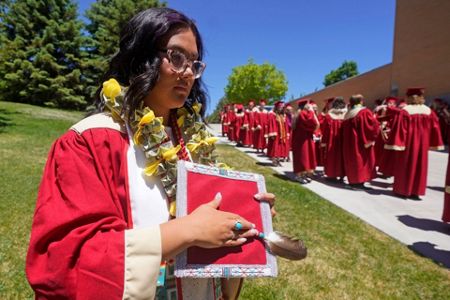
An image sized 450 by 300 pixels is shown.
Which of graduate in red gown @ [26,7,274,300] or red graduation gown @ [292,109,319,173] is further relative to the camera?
red graduation gown @ [292,109,319,173]

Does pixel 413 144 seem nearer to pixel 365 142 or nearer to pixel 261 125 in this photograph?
pixel 365 142

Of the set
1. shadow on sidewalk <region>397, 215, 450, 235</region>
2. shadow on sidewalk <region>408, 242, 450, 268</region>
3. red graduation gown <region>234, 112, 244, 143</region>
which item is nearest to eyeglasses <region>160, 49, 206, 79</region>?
shadow on sidewalk <region>408, 242, 450, 268</region>

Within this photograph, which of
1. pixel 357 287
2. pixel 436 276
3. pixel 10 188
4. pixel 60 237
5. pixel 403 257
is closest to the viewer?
pixel 60 237

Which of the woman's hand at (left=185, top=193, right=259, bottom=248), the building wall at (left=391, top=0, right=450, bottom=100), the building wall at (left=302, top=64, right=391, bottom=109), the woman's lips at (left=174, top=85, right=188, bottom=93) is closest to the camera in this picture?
the woman's hand at (left=185, top=193, right=259, bottom=248)

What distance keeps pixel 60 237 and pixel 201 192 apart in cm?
47

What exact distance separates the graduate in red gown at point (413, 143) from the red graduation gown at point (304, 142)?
202 centimetres

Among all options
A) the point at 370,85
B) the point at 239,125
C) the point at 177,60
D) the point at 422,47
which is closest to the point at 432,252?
the point at 177,60

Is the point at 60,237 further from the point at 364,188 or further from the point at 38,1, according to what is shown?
the point at 38,1

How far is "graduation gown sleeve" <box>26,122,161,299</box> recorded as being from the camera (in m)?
0.87

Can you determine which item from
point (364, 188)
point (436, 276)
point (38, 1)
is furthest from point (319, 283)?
point (38, 1)

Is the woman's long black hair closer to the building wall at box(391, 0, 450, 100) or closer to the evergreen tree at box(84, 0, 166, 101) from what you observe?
the building wall at box(391, 0, 450, 100)

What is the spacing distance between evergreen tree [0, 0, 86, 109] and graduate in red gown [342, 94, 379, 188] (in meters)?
24.4

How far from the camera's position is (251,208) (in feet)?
4.08

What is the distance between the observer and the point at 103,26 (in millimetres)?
30344
